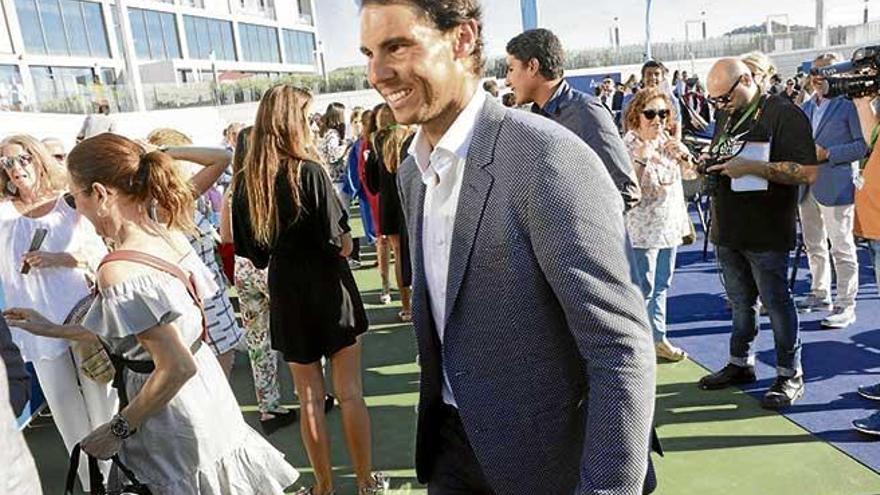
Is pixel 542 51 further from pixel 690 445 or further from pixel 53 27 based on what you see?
pixel 53 27

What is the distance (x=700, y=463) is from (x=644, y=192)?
1993 millimetres

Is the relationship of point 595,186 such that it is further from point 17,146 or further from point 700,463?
point 17,146

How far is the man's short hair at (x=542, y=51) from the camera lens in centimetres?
383

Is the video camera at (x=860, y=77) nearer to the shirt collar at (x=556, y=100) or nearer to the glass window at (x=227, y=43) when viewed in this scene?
the shirt collar at (x=556, y=100)

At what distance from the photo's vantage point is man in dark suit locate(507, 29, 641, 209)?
3.67 meters

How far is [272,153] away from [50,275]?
63.3 inches

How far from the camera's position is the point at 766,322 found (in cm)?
540

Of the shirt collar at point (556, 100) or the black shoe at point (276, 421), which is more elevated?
the shirt collar at point (556, 100)

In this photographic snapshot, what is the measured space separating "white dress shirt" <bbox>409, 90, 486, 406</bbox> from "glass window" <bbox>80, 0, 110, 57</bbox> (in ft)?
160

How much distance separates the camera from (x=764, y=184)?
12.3 feet

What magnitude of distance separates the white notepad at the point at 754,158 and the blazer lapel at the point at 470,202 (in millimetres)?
2875

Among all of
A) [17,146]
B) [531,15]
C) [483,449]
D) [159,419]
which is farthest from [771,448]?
[17,146]

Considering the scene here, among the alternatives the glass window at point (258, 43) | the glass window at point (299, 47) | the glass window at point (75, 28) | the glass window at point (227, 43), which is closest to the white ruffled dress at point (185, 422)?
the glass window at point (75, 28)

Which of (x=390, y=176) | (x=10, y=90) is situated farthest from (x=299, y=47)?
(x=390, y=176)
